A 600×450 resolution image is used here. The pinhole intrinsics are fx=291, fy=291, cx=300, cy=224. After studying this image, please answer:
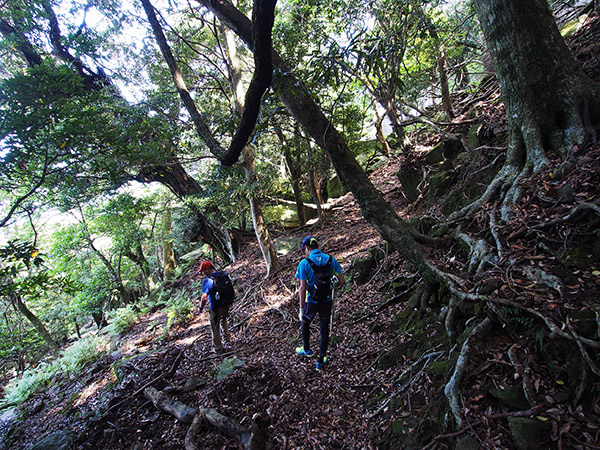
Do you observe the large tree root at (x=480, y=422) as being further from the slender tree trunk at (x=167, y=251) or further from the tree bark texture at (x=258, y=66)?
the slender tree trunk at (x=167, y=251)

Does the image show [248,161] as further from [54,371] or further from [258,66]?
[54,371]

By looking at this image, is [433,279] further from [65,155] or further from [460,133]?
[65,155]

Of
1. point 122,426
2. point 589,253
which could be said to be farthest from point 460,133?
point 122,426

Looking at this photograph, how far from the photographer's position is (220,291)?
621cm

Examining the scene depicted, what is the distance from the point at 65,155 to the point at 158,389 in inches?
177

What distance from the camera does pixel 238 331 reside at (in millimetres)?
7590

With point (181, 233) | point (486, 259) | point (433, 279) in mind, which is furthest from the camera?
point (181, 233)

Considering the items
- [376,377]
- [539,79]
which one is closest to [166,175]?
[376,377]

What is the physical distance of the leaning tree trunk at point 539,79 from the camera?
363 centimetres

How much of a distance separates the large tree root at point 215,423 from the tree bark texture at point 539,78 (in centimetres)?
474

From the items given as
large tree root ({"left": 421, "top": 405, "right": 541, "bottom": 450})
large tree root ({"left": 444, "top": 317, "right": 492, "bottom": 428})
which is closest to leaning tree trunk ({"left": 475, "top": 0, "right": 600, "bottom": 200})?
large tree root ({"left": 444, "top": 317, "right": 492, "bottom": 428})

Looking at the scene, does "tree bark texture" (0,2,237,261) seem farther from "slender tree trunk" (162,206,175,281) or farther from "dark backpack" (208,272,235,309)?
"slender tree trunk" (162,206,175,281)

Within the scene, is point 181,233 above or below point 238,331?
above

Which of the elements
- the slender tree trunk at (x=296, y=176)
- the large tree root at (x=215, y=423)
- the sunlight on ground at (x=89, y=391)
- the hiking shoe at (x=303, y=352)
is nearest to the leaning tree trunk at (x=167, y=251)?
the slender tree trunk at (x=296, y=176)
